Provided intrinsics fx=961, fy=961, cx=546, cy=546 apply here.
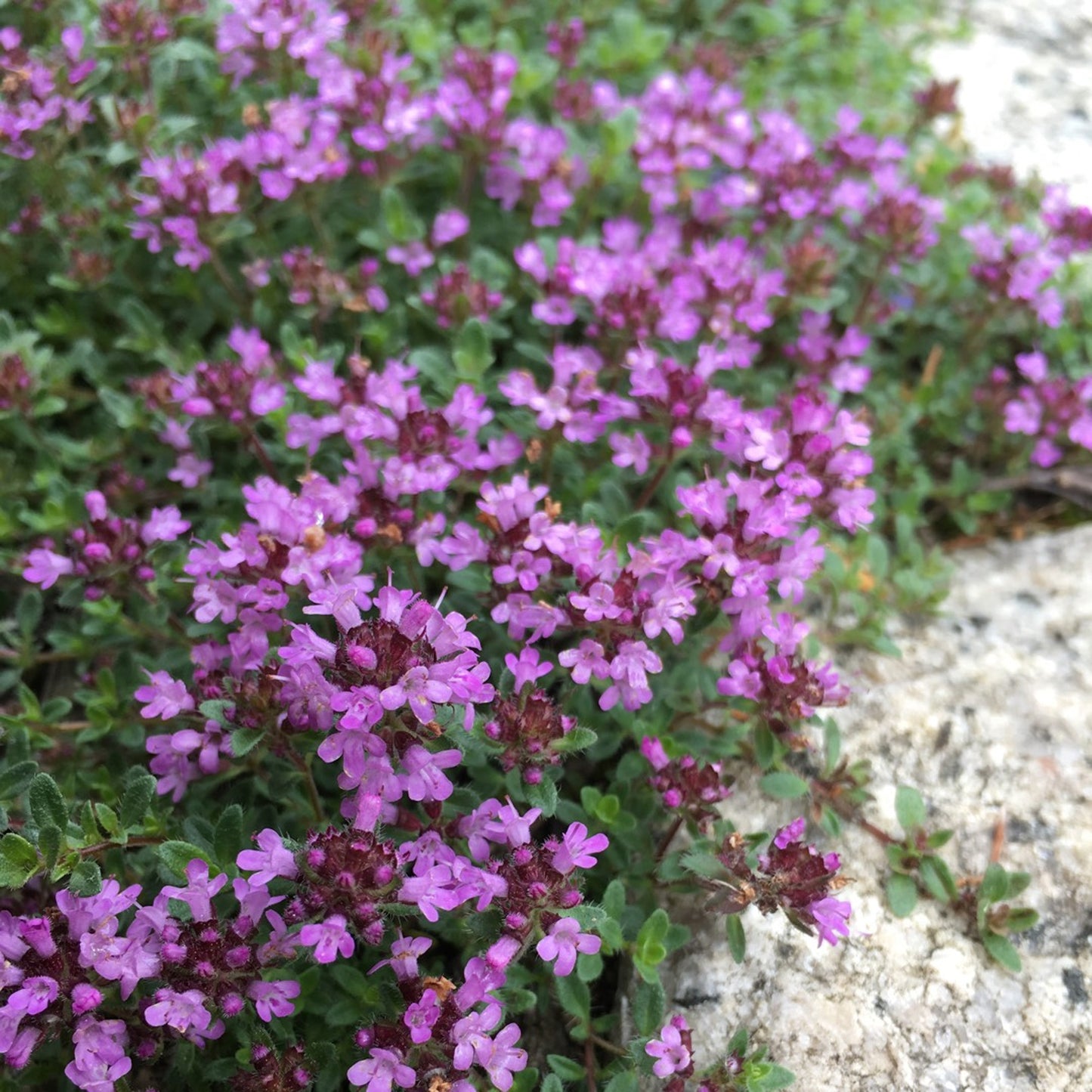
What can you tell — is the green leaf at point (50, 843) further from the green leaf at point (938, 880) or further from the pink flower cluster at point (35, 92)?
the pink flower cluster at point (35, 92)

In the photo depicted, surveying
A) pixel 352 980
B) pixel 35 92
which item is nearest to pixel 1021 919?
pixel 352 980

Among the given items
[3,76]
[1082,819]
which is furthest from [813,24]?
[1082,819]

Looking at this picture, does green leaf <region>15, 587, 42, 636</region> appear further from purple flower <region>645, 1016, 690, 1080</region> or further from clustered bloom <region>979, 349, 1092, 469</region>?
clustered bloom <region>979, 349, 1092, 469</region>

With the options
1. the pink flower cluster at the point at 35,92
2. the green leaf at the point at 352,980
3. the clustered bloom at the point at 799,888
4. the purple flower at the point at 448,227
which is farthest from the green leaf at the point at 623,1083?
the pink flower cluster at the point at 35,92

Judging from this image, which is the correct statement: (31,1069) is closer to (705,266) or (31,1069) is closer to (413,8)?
(705,266)

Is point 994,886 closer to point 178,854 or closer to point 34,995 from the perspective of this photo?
point 178,854

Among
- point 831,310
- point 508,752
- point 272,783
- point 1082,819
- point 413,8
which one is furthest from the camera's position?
point 413,8
